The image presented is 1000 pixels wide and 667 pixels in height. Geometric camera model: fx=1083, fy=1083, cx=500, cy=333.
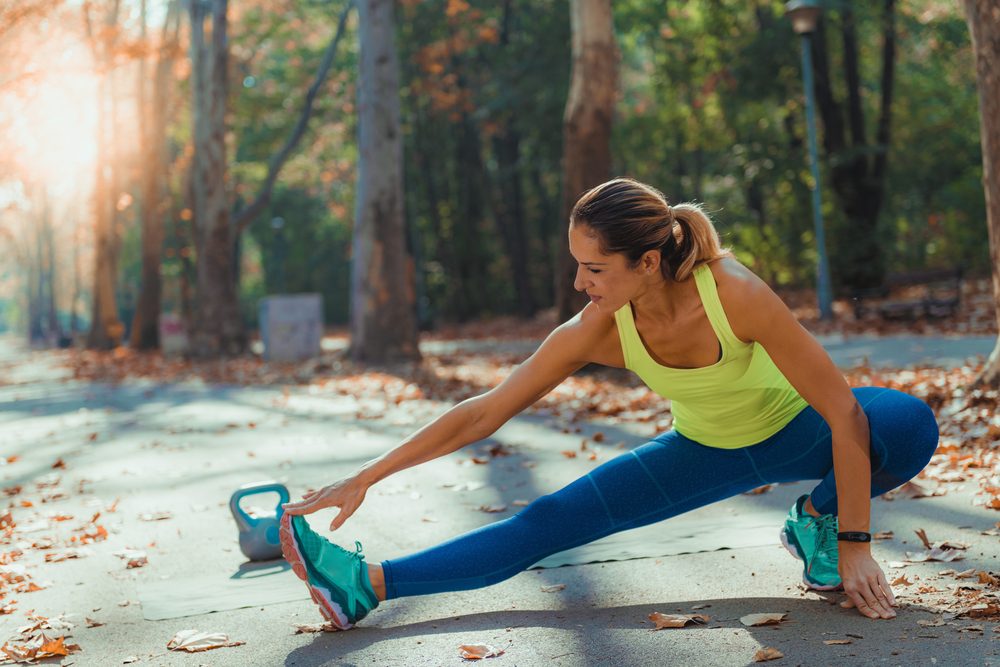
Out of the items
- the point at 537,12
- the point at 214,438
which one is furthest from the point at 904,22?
the point at 214,438

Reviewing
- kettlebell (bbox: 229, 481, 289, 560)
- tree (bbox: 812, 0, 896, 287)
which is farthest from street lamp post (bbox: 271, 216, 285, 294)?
kettlebell (bbox: 229, 481, 289, 560)

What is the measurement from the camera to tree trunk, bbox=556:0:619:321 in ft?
41.2

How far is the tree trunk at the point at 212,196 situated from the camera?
69.9 ft

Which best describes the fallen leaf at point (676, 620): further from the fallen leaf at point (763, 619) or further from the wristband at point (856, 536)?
the wristband at point (856, 536)

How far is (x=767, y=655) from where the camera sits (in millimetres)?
3090

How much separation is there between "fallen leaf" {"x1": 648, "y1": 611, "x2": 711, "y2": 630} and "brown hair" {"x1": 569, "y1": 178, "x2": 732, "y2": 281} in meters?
1.12

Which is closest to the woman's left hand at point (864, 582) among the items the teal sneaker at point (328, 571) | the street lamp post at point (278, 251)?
the teal sneaker at point (328, 571)

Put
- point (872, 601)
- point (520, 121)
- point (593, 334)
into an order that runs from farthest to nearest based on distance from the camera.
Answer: point (520, 121)
point (593, 334)
point (872, 601)

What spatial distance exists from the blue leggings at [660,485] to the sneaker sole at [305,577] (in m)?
0.20

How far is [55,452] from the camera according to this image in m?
9.88

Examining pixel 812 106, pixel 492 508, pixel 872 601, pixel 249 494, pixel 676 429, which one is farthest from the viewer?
pixel 812 106

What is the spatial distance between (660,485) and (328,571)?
1.16 metres

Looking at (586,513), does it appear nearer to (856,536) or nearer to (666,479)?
(666,479)

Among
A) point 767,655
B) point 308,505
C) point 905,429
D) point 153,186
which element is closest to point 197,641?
point 308,505
